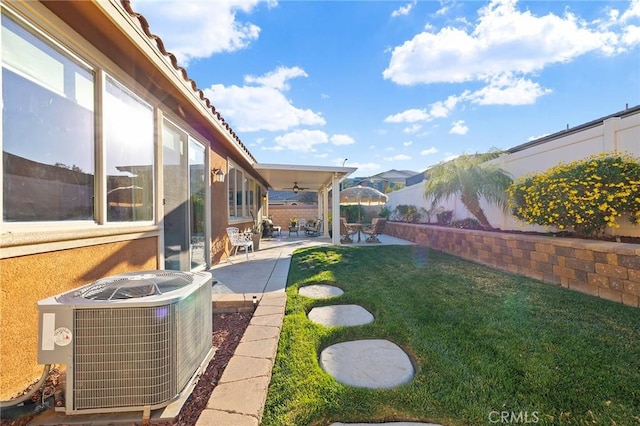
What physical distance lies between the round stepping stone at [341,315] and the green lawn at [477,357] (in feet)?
0.42

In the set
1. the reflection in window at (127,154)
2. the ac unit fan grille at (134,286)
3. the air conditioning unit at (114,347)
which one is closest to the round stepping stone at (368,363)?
the air conditioning unit at (114,347)

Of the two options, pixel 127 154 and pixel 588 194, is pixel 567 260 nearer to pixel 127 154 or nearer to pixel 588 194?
pixel 588 194

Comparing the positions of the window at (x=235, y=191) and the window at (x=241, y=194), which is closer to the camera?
the window at (x=235, y=191)

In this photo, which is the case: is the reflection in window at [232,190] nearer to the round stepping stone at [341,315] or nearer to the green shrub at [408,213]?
the round stepping stone at [341,315]

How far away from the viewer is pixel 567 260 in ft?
15.1

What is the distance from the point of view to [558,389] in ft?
6.78

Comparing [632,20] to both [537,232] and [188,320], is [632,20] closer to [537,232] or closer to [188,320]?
[537,232]

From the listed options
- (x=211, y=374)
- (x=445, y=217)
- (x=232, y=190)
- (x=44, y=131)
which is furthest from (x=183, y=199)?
(x=445, y=217)

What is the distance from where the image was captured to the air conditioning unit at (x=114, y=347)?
167cm

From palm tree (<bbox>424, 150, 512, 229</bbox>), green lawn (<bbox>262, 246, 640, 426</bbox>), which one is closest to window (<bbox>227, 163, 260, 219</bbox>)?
green lawn (<bbox>262, 246, 640, 426</bbox>)

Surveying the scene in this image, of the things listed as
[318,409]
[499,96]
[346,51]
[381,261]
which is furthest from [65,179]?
[499,96]

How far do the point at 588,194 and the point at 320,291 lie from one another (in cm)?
449

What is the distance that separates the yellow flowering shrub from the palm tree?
2.03 metres

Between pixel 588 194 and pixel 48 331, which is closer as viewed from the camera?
pixel 48 331
